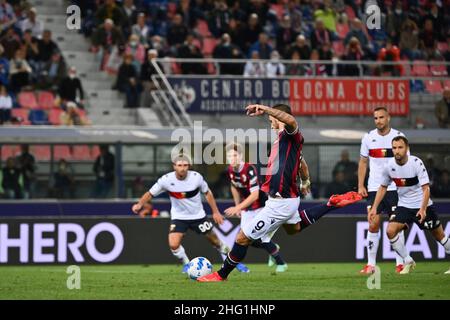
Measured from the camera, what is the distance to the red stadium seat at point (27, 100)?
80.9ft

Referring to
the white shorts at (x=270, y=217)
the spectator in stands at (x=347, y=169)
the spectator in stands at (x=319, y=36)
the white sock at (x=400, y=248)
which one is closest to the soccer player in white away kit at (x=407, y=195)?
the white sock at (x=400, y=248)

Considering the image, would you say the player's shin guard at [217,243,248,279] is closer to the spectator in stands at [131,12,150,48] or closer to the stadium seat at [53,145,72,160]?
the stadium seat at [53,145,72,160]

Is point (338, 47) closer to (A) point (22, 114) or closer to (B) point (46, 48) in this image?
(B) point (46, 48)

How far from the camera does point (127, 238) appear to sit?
20812mm

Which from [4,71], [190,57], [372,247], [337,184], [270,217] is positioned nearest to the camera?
[270,217]

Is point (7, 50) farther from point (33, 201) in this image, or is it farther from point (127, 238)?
point (127, 238)

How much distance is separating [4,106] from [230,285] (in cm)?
1159

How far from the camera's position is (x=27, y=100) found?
24781 millimetres

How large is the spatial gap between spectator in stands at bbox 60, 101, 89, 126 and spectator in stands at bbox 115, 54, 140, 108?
5.47 feet

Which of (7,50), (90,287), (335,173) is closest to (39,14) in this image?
(7,50)

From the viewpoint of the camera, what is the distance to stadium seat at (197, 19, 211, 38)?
28.2 metres

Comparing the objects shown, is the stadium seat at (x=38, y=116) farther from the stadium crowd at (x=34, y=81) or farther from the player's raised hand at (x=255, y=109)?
the player's raised hand at (x=255, y=109)

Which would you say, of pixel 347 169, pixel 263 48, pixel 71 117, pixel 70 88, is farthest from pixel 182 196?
pixel 263 48

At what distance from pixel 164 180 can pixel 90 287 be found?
4.39m
